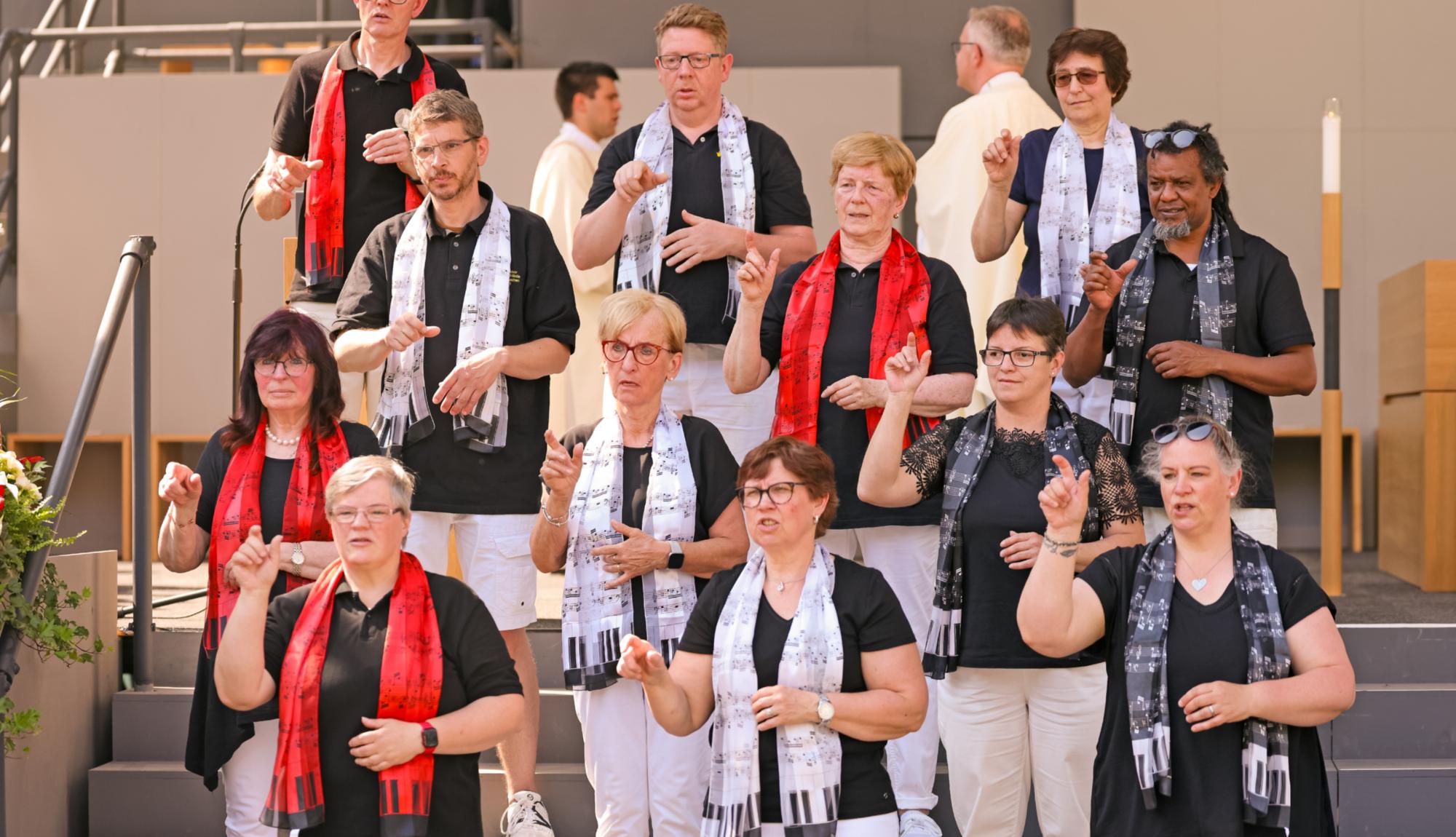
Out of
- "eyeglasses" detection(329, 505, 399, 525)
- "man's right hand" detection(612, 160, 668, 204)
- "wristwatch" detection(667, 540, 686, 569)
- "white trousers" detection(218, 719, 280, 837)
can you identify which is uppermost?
"man's right hand" detection(612, 160, 668, 204)

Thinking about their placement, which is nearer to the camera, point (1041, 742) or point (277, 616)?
point (277, 616)

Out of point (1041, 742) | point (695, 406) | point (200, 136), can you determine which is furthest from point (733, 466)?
point (200, 136)

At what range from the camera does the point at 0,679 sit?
3.65 meters

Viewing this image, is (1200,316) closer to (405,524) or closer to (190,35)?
(405,524)

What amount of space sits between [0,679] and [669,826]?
5.59 ft

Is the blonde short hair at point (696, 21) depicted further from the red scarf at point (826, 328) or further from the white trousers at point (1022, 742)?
the white trousers at point (1022, 742)

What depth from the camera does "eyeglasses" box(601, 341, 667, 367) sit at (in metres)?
3.31

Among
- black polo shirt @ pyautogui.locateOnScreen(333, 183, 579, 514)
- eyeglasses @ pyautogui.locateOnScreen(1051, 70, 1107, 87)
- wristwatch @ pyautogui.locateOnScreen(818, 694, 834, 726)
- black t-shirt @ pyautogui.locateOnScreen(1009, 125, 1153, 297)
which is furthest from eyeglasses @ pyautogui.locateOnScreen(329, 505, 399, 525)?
eyeglasses @ pyautogui.locateOnScreen(1051, 70, 1107, 87)

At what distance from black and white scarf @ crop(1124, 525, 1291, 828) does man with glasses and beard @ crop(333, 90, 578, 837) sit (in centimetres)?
148

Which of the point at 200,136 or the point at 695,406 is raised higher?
the point at 200,136

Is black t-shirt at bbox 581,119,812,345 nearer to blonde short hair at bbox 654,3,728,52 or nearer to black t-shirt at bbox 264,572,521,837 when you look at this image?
blonde short hair at bbox 654,3,728,52

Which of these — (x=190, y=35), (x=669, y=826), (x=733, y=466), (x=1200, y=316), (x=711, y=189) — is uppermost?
(x=190, y=35)

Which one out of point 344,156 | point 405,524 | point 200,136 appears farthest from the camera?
point 200,136

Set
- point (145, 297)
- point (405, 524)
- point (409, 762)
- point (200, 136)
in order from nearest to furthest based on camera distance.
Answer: point (409, 762), point (405, 524), point (145, 297), point (200, 136)
